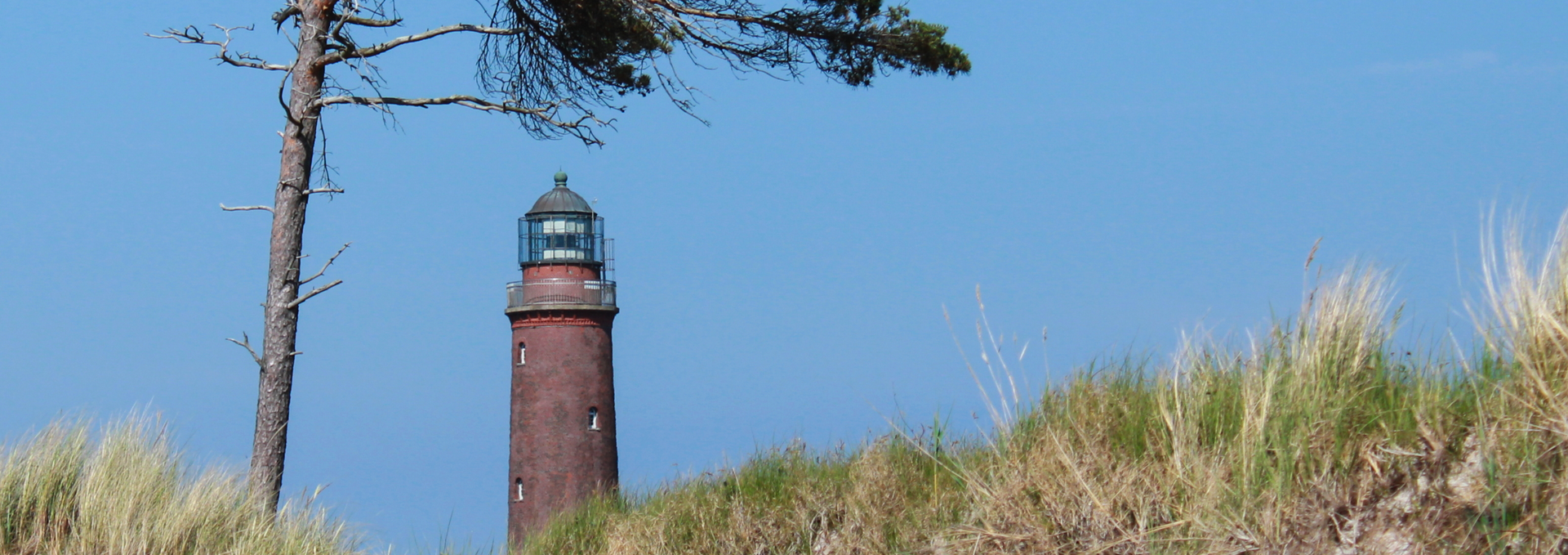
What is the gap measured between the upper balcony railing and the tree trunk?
11197 millimetres

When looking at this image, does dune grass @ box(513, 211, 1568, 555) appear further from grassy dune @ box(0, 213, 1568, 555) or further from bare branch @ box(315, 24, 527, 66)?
bare branch @ box(315, 24, 527, 66)

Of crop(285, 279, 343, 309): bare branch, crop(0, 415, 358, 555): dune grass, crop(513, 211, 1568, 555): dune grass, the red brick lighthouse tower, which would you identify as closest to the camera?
crop(513, 211, 1568, 555): dune grass

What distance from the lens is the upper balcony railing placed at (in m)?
20.3

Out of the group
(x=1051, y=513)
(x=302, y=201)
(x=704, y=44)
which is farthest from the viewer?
(x=704, y=44)

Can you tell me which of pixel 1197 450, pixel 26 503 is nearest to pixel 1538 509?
pixel 1197 450

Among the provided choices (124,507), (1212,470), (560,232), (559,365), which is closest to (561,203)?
(560,232)

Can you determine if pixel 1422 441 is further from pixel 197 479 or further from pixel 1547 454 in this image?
pixel 197 479

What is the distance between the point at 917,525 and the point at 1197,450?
1588 mm

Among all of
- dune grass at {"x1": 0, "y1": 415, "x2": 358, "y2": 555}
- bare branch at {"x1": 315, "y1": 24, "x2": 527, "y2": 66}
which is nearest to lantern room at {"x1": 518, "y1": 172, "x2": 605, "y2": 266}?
bare branch at {"x1": 315, "y1": 24, "x2": 527, "y2": 66}

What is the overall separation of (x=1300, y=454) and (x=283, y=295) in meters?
7.00

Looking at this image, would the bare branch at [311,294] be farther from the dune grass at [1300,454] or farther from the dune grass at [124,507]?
the dune grass at [1300,454]

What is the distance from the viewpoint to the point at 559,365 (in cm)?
2031

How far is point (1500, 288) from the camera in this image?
523cm

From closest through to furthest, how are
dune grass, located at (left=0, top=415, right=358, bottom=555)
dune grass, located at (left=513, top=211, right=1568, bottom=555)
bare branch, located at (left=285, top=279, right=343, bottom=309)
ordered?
1. dune grass, located at (left=513, top=211, right=1568, bottom=555)
2. dune grass, located at (left=0, top=415, right=358, bottom=555)
3. bare branch, located at (left=285, top=279, right=343, bottom=309)
